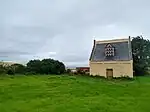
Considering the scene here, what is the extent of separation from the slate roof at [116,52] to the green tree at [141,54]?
967cm

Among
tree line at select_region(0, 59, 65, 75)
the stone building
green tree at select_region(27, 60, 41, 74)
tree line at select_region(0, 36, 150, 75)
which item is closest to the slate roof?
the stone building

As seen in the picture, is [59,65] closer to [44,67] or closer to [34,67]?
[44,67]

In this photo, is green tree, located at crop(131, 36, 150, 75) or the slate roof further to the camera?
green tree, located at crop(131, 36, 150, 75)

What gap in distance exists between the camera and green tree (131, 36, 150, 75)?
51.5 m

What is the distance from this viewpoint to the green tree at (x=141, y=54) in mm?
51500

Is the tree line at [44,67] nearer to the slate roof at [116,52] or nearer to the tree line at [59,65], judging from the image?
the tree line at [59,65]

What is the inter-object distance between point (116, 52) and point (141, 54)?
13.5 meters

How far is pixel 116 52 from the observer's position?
43.0m

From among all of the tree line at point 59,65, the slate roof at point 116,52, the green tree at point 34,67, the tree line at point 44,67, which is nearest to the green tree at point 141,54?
the tree line at point 59,65

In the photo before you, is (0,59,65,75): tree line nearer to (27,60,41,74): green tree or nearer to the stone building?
(27,60,41,74): green tree

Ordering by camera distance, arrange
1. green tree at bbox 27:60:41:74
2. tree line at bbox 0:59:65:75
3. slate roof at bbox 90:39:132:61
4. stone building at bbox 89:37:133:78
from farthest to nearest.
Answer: green tree at bbox 27:60:41:74 → tree line at bbox 0:59:65:75 → slate roof at bbox 90:39:132:61 → stone building at bbox 89:37:133:78

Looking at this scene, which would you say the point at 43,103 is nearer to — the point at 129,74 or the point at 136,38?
the point at 129,74

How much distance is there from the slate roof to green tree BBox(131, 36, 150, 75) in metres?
9.67

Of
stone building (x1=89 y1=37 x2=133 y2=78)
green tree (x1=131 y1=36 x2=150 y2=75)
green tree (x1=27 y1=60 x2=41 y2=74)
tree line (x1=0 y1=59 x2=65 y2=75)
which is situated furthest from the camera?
green tree (x1=131 y1=36 x2=150 y2=75)
